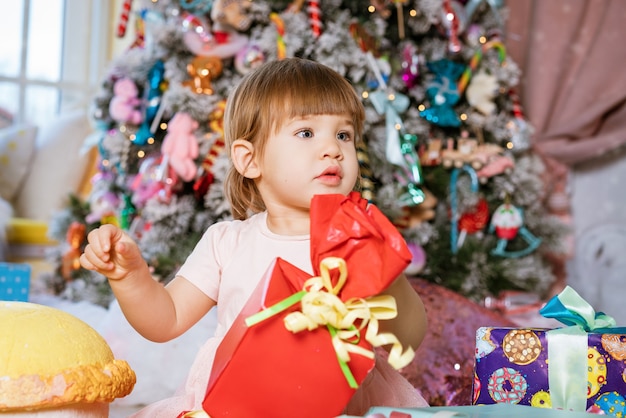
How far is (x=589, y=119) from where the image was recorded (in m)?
2.72

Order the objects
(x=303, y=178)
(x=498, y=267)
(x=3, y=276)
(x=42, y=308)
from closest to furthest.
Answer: (x=42, y=308)
(x=303, y=178)
(x=3, y=276)
(x=498, y=267)

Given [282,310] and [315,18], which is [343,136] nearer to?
[282,310]

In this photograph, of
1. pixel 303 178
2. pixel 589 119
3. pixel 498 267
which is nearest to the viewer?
pixel 303 178

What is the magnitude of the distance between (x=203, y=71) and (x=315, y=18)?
0.36m

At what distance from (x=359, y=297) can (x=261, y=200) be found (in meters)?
0.49

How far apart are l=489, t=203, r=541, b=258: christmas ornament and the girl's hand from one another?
63.7 inches

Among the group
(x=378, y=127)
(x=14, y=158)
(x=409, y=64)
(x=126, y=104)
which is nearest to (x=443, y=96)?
(x=409, y=64)

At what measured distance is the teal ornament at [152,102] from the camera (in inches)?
96.2

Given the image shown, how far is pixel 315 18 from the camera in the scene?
225 centimetres

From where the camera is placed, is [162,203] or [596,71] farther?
[596,71]

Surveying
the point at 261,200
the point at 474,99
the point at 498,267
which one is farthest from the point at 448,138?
the point at 261,200

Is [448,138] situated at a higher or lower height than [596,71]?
lower

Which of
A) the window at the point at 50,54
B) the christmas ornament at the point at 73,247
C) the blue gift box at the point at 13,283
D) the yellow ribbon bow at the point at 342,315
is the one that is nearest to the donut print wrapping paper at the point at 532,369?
the yellow ribbon bow at the point at 342,315

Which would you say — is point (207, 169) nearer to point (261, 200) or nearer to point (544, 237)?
point (261, 200)
